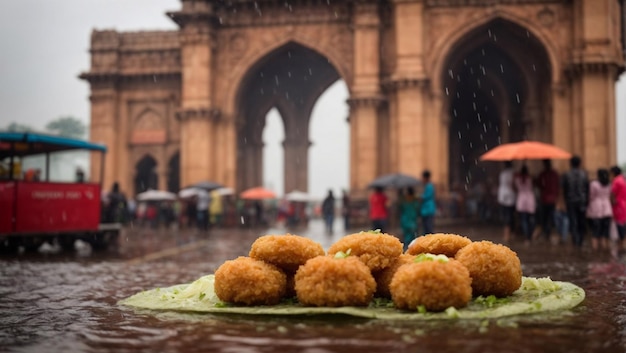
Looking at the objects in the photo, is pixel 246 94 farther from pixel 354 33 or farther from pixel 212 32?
pixel 354 33

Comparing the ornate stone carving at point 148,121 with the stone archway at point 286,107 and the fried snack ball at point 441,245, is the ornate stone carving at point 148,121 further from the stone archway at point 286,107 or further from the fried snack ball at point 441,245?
the fried snack ball at point 441,245

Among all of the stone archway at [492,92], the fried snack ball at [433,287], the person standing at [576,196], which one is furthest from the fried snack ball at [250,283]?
the stone archway at [492,92]

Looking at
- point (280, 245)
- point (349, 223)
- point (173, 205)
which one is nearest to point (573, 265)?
point (280, 245)

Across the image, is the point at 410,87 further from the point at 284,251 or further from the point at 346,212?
the point at 284,251

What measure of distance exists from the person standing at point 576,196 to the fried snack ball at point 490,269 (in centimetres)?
786

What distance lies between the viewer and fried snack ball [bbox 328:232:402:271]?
470cm

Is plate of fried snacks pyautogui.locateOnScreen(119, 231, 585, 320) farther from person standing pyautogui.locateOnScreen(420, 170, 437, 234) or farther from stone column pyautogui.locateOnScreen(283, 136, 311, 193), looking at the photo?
stone column pyautogui.locateOnScreen(283, 136, 311, 193)

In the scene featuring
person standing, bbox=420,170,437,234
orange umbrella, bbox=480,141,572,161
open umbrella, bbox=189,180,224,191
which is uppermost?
orange umbrella, bbox=480,141,572,161

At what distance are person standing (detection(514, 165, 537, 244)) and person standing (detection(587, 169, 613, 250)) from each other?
1139 millimetres

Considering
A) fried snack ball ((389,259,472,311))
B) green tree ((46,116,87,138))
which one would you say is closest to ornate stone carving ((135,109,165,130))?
fried snack ball ((389,259,472,311))

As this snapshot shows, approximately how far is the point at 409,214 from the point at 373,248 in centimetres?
834

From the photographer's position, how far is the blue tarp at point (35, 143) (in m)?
12.5

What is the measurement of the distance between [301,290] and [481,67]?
26860mm

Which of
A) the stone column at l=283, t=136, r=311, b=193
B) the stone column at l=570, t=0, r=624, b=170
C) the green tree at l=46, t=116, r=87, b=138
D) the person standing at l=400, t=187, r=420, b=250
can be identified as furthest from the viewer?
the green tree at l=46, t=116, r=87, b=138
